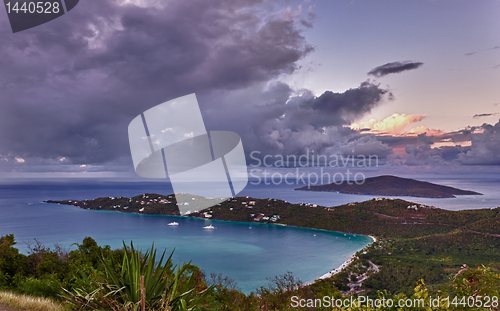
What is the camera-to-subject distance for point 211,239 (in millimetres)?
51938

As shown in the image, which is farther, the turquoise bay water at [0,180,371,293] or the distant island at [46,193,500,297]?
the turquoise bay water at [0,180,371,293]

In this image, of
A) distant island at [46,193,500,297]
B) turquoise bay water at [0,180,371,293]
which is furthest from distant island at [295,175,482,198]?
turquoise bay water at [0,180,371,293]

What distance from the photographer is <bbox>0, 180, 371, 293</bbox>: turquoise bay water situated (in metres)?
36.0

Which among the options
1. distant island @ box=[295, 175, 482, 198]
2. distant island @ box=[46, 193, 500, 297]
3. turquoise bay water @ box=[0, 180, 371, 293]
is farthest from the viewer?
distant island @ box=[295, 175, 482, 198]

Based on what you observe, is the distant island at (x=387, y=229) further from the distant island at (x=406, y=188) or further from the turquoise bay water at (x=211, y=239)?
the distant island at (x=406, y=188)

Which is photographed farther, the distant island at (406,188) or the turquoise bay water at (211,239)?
the distant island at (406,188)

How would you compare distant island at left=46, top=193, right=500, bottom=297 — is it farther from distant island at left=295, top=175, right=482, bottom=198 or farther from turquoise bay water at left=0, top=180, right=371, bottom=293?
distant island at left=295, top=175, right=482, bottom=198

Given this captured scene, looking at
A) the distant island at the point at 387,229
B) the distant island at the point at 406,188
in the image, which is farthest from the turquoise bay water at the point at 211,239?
the distant island at the point at 406,188

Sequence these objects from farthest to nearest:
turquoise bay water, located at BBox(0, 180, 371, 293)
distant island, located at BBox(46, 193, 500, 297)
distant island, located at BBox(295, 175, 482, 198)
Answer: distant island, located at BBox(295, 175, 482, 198)
turquoise bay water, located at BBox(0, 180, 371, 293)
distant island, located at BBox(46, 193, 500, 297)

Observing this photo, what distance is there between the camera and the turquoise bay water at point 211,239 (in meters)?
36.0

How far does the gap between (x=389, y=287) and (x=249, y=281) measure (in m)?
15.6

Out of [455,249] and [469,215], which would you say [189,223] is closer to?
[455,249]

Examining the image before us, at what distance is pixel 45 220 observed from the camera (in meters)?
58.3

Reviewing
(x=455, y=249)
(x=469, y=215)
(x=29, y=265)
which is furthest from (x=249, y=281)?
(x=469, y=215)
